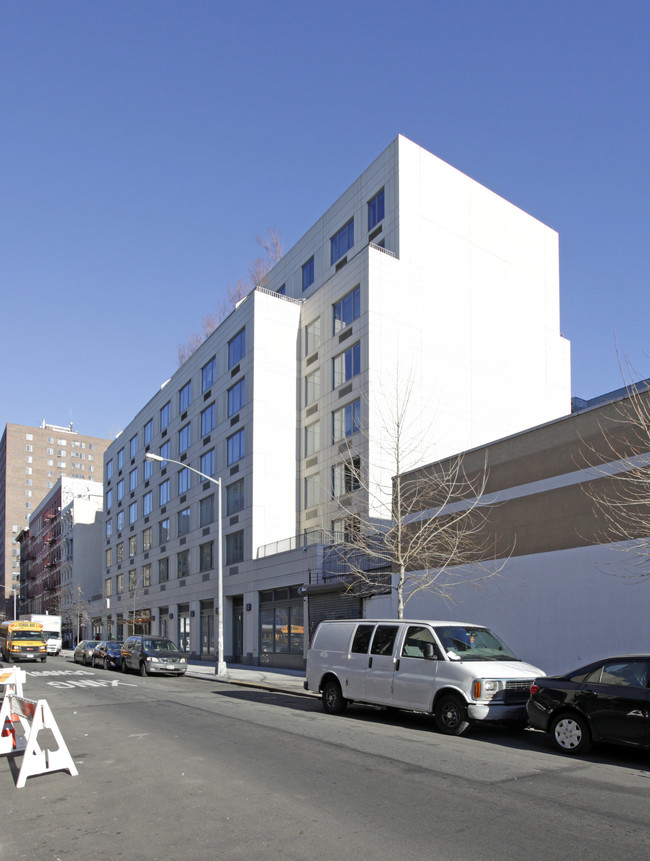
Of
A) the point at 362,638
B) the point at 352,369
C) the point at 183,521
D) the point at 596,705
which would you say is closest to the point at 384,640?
the point at 362,638

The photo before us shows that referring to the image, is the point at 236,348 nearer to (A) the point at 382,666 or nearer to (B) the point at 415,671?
(A) the point at 382,666

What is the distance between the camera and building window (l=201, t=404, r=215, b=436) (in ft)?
143

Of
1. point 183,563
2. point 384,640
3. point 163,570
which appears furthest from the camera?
point 163,570

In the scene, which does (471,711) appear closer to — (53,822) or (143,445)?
(53,822)

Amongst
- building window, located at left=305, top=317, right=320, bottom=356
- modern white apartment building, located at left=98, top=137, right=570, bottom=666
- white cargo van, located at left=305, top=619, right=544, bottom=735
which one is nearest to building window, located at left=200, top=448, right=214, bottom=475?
modern white apartment building, located at left=98, top=137, right=570, bottom=666

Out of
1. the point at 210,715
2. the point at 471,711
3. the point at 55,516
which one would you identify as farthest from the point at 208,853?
the point at 55,516

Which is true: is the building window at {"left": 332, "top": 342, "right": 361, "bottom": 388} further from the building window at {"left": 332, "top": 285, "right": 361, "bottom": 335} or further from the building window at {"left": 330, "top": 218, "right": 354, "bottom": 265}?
the building window at {"left": 330, "top": 218, "right": 354, "bottom": 265}

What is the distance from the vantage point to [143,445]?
57844mm

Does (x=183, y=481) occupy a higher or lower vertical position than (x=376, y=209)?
lower

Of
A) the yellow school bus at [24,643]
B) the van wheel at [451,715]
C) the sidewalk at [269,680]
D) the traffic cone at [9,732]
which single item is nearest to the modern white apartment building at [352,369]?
the sidewalk at [269,680]

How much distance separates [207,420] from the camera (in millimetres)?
44406

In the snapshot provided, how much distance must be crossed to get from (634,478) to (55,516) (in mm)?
87658

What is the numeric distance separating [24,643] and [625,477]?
109 ft

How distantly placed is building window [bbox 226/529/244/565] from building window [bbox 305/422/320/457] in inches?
217
